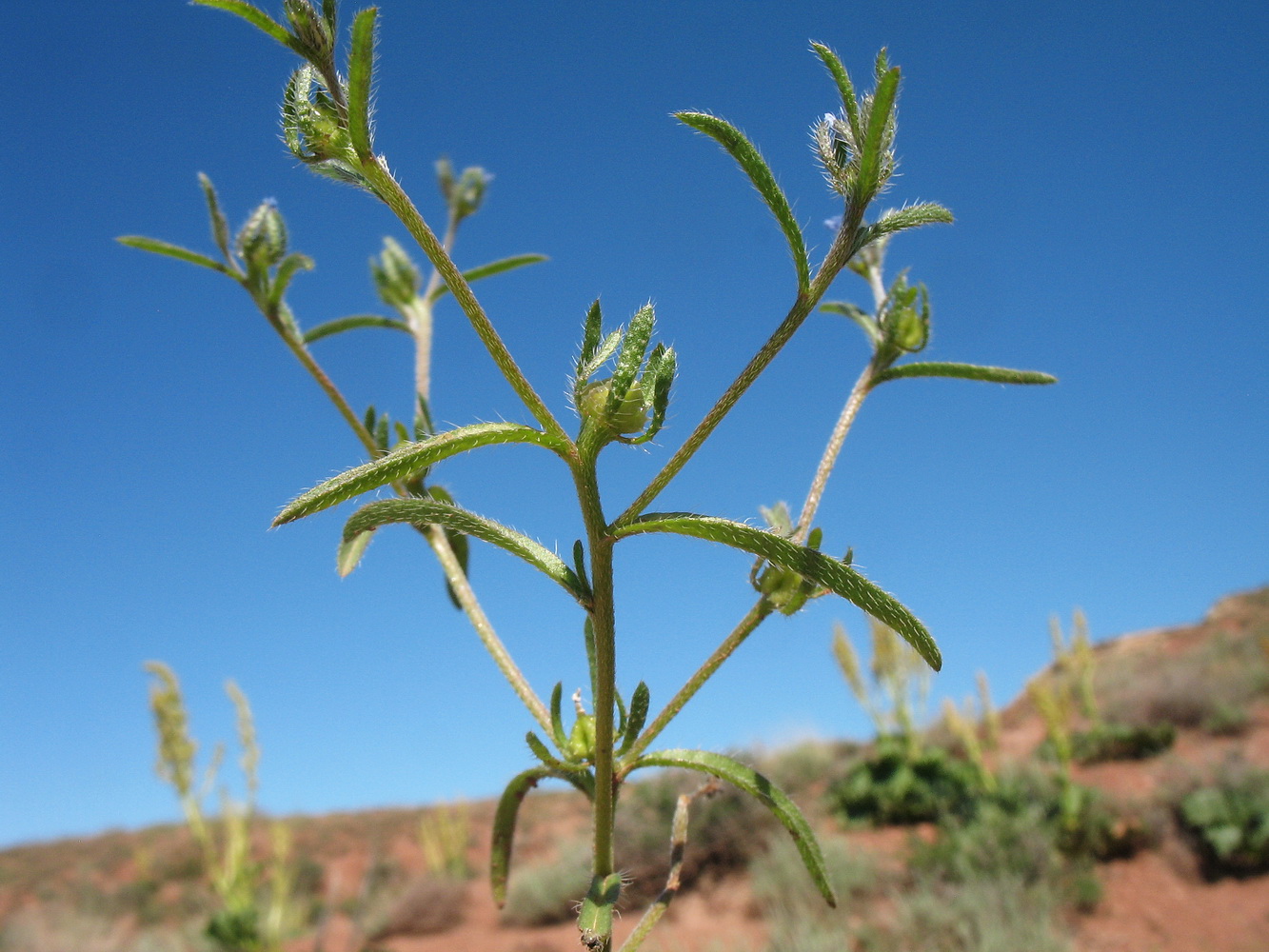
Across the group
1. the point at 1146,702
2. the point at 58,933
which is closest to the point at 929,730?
the point at 1146,702

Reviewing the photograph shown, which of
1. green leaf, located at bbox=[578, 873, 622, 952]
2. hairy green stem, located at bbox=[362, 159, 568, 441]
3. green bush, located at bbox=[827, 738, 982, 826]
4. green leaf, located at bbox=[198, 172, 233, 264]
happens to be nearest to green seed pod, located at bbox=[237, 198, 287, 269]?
green leaf, located at bbox=[198, 172, 233, 264]

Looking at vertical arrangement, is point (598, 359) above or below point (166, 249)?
below

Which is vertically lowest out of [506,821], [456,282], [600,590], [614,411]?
[506,821]

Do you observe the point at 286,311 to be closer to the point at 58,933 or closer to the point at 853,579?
the point at 853,579

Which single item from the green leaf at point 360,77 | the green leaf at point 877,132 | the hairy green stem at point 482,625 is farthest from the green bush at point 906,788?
the green leaf at point 360,77

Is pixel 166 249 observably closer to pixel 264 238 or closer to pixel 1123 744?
pixel 264 238

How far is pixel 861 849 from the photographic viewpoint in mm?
8852

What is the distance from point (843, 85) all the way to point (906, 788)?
32.8 ft

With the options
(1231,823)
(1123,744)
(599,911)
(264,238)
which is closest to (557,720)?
(599,911)

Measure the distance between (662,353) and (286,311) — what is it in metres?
1.06

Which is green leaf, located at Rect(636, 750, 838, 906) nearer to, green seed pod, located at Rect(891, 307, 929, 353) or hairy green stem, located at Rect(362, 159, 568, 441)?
hairy green stem, located at Rect(362, 159, 568, 441)

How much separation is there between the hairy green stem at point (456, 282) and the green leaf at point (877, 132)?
0.47 meters

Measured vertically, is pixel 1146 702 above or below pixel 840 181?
above

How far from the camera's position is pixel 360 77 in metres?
0.81
